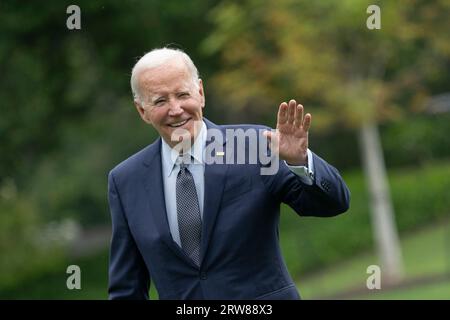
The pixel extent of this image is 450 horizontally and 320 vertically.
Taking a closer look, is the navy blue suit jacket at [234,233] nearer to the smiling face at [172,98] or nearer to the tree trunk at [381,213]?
the smiling face at [172,98]

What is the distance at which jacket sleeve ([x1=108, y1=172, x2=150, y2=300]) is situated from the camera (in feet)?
13.2

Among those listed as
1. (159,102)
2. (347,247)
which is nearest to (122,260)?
(159,102)

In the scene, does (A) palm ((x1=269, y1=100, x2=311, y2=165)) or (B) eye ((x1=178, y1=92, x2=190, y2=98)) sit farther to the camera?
(B) eye ((x1=178, y1=92, x2=190, y2=98))

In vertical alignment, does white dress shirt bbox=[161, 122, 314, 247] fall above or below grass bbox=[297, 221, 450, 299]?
below

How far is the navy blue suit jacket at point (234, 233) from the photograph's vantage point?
3750 mm

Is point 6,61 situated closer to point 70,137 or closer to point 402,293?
point 70,137

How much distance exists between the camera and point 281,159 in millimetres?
3725

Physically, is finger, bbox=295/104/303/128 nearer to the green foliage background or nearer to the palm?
the palm

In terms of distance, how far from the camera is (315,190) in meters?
3.64

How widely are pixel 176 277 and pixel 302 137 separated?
0.72 m

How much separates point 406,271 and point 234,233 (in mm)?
15950

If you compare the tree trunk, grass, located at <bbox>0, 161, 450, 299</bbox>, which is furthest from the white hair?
the tree trunk

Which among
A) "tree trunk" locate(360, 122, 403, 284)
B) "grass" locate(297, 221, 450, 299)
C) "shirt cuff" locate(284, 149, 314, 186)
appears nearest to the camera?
"shirt cuff" locate(284, 149, 314, 186)

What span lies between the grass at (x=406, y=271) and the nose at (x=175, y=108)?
11167 mm
